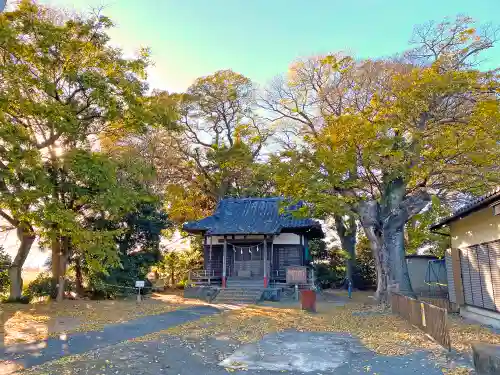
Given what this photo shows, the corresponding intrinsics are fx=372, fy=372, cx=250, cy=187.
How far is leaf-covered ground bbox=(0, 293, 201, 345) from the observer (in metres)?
9.53

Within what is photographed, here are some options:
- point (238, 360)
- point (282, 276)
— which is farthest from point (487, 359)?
point (282, 276)

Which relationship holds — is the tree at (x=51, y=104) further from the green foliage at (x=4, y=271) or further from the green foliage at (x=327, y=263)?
the green foliage at (x=327, y=263)

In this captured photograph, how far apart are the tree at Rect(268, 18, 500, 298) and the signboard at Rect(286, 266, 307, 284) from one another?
20.3 ft

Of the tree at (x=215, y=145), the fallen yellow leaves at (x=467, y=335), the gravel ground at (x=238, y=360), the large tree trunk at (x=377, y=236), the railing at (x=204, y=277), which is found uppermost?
the tree at (x=215, y=145)

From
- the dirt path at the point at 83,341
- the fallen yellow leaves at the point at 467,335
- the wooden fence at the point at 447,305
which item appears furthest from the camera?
the wooden fence at the point at 447,305

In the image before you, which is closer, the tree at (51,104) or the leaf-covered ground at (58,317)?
the leaf-covered ground at (58,317)

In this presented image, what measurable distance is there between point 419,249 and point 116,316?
27.8 m

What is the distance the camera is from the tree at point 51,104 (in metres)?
11.8

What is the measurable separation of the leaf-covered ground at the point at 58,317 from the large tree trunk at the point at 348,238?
641 inches

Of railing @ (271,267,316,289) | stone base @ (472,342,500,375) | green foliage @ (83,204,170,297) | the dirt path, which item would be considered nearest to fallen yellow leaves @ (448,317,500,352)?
stone base @ (472,342,500,375)

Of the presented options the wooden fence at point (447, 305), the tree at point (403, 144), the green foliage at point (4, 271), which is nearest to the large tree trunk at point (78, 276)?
the green foliage at point (4, 271)

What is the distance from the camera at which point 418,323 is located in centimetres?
1009

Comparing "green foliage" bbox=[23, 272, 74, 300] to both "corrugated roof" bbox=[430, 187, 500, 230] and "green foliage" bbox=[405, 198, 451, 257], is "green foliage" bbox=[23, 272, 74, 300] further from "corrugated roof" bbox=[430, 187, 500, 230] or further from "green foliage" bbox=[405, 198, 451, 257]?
"corrugated roof" bbox=[430, 187, 500, 230]

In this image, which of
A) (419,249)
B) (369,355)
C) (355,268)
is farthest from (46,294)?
(419,249)
